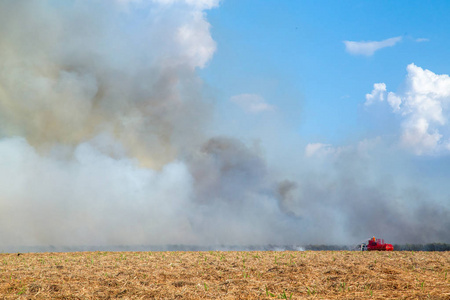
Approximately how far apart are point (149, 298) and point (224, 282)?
12.4 ft

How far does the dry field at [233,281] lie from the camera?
597 inches

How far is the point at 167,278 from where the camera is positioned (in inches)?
730

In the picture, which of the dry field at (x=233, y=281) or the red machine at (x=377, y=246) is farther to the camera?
the red machine at (x=377, y=246)

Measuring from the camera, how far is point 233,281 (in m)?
17.5

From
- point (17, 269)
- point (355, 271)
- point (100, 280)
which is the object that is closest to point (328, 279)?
point (355, 271)

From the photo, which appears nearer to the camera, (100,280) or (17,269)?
(100,280)

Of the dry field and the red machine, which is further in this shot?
the red machine

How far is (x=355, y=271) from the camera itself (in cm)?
1895

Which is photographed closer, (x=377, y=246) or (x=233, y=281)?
(x=233, y=281)

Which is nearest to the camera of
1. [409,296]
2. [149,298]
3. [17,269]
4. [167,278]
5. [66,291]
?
[409,296]

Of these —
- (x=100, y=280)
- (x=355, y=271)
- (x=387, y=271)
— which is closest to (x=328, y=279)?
(x=355, y=271)

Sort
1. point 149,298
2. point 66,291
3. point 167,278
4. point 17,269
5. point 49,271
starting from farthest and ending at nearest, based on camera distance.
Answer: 1. point 17,269
2. point 49,271
3. point 167,278
4. point 66,291
5. point 149,298

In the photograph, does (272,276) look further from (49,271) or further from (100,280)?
(49,271)

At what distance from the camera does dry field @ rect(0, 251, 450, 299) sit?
1516 centimetres
